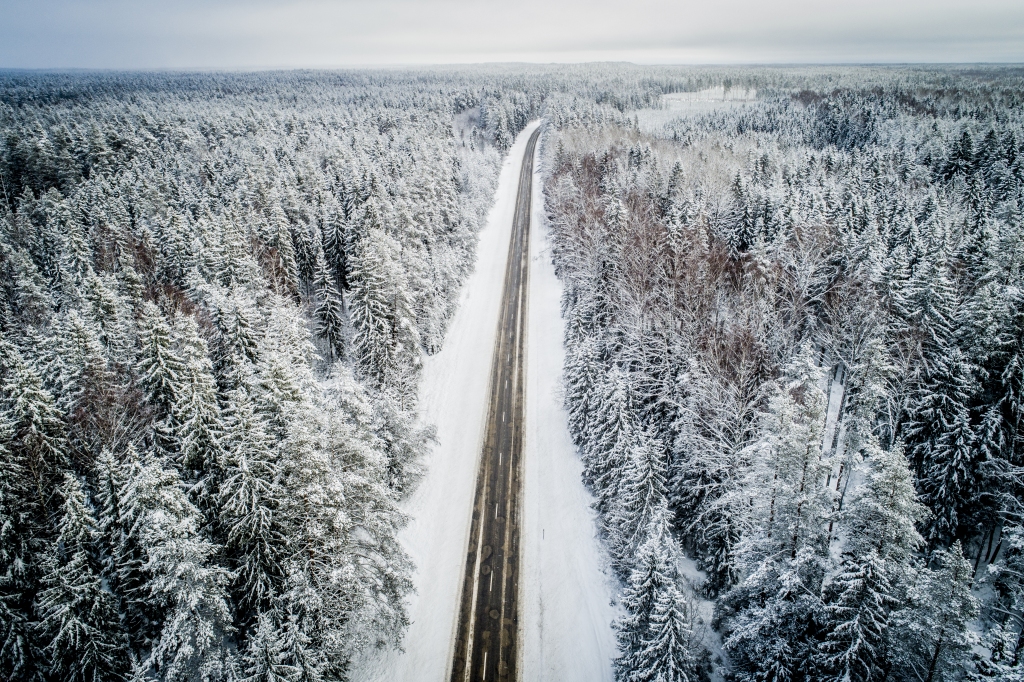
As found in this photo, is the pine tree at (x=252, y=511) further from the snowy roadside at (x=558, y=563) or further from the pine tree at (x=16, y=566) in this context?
Answer: the snowy roadside at (x=558, y=563)

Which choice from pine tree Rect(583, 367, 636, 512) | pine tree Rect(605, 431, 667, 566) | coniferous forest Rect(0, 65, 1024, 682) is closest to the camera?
coniferous forest Rect(0, 65, 1024, 682)

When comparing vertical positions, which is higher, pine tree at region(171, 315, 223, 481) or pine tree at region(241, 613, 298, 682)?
pine tree at region(171, 315, 223, 481)

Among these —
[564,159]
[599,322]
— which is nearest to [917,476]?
[599,322]

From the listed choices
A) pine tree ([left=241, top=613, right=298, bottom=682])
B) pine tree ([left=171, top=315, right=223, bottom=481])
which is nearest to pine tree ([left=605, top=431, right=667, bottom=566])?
pine tree ([left=241, top=613, right=298, bottom=682])

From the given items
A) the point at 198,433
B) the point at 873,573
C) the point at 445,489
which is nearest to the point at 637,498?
the point at 873,573

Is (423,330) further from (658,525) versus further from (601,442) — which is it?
(658,525)

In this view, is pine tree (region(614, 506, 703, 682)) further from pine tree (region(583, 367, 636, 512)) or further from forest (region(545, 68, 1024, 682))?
pine tree (region(583, 367, 636, 512))

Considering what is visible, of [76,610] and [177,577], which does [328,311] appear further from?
[177,577]
